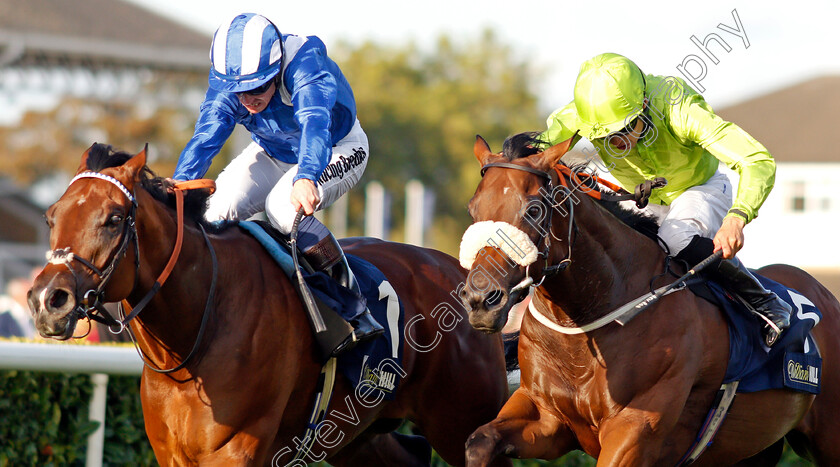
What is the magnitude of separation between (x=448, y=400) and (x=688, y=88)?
177 centimetres

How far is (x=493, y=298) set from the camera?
3047mm

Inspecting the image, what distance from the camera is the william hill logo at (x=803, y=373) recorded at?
4004mm

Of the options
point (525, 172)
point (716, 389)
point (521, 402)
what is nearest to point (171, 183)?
point (525, 172)

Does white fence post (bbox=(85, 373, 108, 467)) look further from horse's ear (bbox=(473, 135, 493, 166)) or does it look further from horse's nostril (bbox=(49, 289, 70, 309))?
horse's ear (bbox=(473, 135, 493, 166))

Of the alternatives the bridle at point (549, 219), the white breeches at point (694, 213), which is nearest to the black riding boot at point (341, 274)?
the bridle at point (549, 219)

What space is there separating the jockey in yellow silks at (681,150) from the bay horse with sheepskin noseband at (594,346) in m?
0.19

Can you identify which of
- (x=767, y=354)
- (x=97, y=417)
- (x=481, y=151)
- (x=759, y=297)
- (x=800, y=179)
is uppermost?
(x=481, y=151)

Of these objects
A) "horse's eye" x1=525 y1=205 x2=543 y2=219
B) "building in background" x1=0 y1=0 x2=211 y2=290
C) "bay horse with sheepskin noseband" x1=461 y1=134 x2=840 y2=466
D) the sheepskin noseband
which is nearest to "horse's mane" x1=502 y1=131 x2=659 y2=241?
"bay horse with sheepskin noseband" x1=461 y1=134 x2=840 y2=466

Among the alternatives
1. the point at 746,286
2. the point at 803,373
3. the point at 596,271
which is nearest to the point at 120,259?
the point at 596,271

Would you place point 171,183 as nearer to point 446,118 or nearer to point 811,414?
point 811,414

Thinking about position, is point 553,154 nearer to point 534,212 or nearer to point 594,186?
point 534,212

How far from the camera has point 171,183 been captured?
3.70 metres

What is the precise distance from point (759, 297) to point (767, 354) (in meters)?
0.25

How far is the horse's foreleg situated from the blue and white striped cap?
5.32ft
